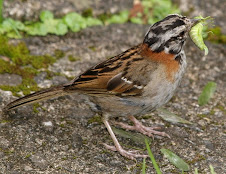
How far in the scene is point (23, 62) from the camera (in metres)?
5.93

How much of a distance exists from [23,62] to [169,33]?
2.20 meters

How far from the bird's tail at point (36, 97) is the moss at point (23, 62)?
1.81 feet

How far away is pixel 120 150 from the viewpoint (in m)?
4.79

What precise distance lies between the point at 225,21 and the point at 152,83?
306 cm

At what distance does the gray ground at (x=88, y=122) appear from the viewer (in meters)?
4.57

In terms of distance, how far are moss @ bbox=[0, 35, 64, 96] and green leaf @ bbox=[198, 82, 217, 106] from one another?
6.75 ft

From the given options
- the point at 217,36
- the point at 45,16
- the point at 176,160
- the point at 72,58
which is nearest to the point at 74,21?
the point at 45,16

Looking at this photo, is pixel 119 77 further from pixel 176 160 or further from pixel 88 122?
pixel 176 160

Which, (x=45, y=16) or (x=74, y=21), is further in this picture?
(x=74, y=21)

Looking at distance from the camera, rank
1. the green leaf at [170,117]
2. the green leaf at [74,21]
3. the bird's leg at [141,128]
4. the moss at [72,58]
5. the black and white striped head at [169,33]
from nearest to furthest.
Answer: the black and white striped head at [169,33] → the bird's leg at [141,128] → the green leaf at [170,117] → the moss at [72,58] → the green leaf at [74,21]

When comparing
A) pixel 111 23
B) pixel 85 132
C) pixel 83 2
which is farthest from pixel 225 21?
pixel 85 132

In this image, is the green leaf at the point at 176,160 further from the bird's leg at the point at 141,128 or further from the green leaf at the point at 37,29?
the green leaf at the point at 37,29

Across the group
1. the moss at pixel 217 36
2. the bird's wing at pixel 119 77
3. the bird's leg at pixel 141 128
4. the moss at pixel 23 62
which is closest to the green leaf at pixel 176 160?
the bird's leg at pixel 141 128

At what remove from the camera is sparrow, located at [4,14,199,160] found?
188 inches
